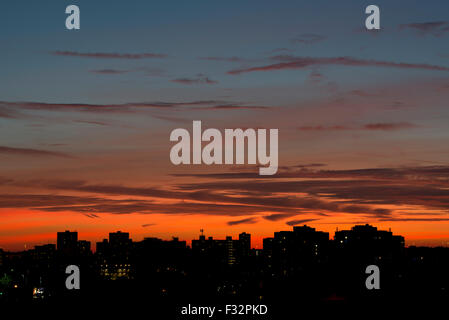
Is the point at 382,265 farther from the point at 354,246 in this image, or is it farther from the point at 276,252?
the point at 276,252

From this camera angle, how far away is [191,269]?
155875mm

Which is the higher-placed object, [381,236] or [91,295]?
[381,236]

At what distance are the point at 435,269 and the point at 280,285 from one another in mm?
27665

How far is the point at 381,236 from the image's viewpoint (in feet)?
436
